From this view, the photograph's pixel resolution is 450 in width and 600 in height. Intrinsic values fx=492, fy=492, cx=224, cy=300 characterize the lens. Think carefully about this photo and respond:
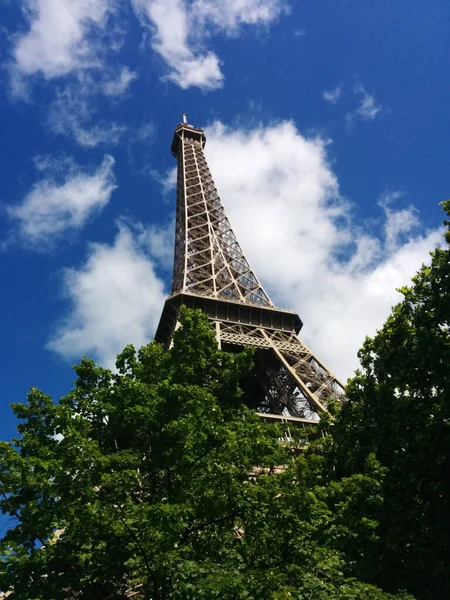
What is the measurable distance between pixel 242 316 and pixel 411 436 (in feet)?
78.4

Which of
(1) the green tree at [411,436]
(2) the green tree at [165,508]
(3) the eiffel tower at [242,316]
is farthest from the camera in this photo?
(3) the eiffel tower at [242,316]

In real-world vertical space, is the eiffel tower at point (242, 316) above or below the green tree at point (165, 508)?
above

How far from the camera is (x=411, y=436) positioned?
13.5 m

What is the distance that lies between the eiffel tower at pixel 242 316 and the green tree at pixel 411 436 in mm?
9632

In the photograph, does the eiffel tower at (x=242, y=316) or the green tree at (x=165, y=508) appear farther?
the eiffel tower at (x=242, y=316)

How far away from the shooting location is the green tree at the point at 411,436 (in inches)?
458

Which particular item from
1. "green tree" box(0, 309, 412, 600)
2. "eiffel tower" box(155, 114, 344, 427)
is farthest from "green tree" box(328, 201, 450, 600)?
"eiffel tower" box(155, 114, 344, 427)

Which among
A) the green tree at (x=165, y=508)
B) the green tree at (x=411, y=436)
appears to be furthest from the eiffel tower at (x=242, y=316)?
the green tree at (x=165, y=508)

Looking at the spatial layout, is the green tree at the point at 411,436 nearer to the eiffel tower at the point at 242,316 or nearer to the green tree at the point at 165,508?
the green tree at the point at 165,508

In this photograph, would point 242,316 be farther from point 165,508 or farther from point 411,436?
point 165,508

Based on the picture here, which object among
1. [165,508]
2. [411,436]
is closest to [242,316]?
[411,436]

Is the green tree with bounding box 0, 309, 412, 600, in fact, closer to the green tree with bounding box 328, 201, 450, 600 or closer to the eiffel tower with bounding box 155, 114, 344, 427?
the green tree with bounding box 328, 201, 450, 600

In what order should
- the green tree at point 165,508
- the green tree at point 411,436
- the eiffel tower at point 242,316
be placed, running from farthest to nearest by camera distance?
the eiffel tower at point 242,316 < the green tree at point 411,436 < the green tree at point 165,508

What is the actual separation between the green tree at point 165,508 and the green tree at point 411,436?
206 cm
